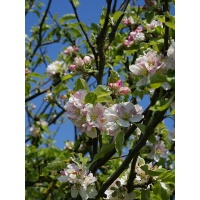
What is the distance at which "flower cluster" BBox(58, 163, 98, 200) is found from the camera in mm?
1491

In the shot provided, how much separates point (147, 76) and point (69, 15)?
1.58 m

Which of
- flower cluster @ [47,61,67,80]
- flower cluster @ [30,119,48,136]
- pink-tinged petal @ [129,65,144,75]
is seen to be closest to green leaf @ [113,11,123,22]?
pink-tinged petal @ [129,65,144,75]

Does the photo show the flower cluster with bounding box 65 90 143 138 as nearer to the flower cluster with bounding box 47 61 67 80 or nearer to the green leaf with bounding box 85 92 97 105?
the green leaf with bounding box 85 92 97 105

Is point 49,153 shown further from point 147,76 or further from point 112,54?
point 147,76

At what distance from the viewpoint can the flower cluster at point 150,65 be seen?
1.25m

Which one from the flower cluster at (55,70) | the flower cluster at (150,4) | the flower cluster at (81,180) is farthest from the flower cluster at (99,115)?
the flower cluster at (55,70)

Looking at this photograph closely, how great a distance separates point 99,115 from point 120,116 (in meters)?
0.09

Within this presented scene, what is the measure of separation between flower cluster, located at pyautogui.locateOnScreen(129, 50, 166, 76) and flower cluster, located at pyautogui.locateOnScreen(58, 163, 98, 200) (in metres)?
0.41

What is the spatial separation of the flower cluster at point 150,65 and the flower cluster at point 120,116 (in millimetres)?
141

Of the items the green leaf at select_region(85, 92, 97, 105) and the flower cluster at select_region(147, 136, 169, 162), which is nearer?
the green leaf at select_region(85, 92, 97, 105)

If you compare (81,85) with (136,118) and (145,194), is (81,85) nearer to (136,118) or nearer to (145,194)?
(136,118)
